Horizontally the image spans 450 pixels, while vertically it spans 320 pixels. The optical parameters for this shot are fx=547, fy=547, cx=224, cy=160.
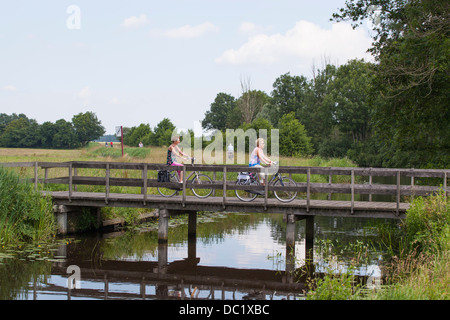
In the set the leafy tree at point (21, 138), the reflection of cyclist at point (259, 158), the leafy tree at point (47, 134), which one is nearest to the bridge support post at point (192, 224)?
the reflection of cyclist at point (259, 158)

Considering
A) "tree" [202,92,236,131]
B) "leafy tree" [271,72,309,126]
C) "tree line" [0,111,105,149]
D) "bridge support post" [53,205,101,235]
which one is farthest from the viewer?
"tree" [202,92,236,131]

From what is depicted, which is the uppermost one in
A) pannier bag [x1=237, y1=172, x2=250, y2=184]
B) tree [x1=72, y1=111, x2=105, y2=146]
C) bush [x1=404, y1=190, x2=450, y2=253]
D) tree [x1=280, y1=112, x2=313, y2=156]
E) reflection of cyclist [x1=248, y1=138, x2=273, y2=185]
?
tree [x1=72, y1=111, x2=105, y2=146]

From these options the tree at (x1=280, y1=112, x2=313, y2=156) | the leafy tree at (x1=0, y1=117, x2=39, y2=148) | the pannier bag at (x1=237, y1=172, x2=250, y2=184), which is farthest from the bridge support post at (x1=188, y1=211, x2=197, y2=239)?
the leafy tree at (x1=0, y1=117, x2=39, y2=148)

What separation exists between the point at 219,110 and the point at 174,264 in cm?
9606

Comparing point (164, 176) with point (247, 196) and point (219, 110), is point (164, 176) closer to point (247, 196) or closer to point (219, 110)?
point (247, 196)

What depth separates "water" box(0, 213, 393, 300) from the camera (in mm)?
10656

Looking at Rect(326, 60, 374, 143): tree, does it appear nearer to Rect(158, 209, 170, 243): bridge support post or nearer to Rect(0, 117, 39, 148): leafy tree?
Rect(0, 117, 39, 148): leafy tree

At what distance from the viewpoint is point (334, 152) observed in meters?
77.1

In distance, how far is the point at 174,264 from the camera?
13492 mm

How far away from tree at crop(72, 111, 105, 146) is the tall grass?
7406 cm

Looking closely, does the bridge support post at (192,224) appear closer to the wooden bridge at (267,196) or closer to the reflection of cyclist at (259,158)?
the wooden bridge at (267,196)
